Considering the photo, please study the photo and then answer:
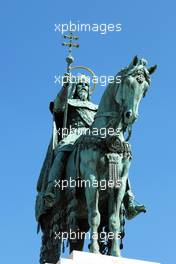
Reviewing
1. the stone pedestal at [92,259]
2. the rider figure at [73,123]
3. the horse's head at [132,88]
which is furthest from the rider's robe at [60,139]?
the stone pedestal at [92,259]

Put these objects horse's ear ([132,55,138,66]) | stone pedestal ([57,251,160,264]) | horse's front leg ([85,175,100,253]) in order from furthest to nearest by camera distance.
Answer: horse's ear ([132,55,138,66]) → horse's front leg ([85,175,100,253]) → stone pedestal ([57,251,160,264])

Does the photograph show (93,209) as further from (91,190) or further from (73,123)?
(73,123)

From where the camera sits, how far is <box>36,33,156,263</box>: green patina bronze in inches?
581

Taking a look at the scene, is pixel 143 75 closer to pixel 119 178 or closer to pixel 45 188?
pixel 119 178

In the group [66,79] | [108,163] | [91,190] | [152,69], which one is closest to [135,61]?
[152,69]

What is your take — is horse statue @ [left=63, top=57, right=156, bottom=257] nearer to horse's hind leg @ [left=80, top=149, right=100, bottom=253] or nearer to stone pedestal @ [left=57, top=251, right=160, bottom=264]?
horse's hind leg @ [left=80, top=149, right=100, bottom=253]

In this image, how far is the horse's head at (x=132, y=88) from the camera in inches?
A: 573

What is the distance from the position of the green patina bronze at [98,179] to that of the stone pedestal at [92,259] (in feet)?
1.57

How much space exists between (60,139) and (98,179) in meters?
2.88

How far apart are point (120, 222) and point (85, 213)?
1098 millimetres

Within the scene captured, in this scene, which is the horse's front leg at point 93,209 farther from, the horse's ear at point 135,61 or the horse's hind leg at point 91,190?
the horse's ear at point 135,61

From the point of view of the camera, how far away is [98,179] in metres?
14.9

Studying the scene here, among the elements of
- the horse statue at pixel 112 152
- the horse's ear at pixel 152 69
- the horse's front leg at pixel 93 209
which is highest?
the horse's ear at pixel 152 69

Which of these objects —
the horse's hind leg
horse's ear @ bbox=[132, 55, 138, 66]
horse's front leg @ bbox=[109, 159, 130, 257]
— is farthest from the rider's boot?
horse's ear @ bbox=[132, 55, 138, 66]
